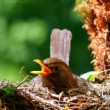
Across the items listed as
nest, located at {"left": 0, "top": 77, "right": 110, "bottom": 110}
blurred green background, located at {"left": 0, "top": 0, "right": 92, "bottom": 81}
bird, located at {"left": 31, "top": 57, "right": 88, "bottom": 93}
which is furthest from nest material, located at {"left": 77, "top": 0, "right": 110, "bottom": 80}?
blurred green background, located at {"left": 0, "top": 0, "right": 92, "bottom": 81}

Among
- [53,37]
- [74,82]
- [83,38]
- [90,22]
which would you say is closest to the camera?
[74,82]

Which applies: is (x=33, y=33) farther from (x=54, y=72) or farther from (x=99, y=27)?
(x=54, y=72)

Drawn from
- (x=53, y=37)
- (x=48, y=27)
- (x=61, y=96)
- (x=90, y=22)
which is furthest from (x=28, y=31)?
(x=61, y=96)

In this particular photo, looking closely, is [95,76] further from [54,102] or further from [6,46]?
[6,46]

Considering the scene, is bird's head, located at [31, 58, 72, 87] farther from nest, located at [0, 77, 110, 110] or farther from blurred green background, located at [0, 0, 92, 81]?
blurred green background, located at [0, 0, 92, 81]

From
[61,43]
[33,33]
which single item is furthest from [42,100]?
[33,33]

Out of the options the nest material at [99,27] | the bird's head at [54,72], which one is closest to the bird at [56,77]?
the bird's head at [54,72]
